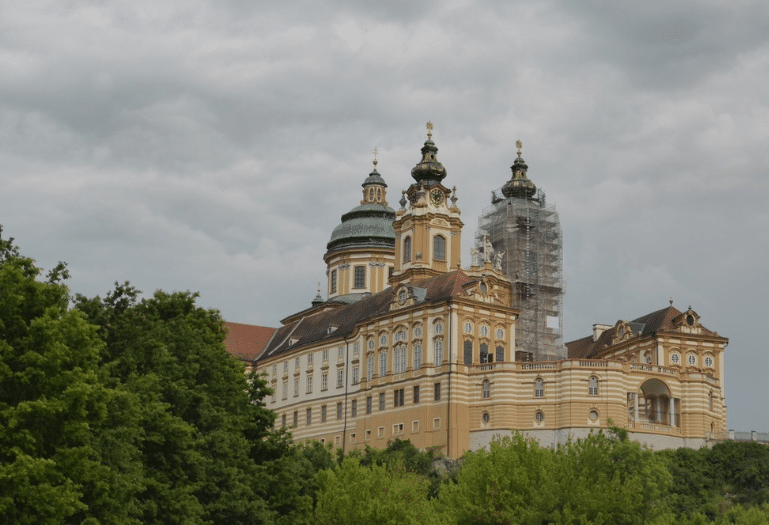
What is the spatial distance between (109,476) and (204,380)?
15831 millimetres

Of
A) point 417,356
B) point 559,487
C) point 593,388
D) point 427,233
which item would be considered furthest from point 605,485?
point 427,233

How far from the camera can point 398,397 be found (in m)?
112

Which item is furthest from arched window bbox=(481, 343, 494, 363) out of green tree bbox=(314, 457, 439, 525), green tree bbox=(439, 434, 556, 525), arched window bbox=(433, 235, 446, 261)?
green tree bbox=(439, 434, 556, 525)

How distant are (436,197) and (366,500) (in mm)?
57942

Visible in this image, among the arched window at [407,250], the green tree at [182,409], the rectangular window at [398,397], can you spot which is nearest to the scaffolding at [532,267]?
the arched window at [407,250]

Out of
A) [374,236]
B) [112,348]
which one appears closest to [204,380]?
[112,348]

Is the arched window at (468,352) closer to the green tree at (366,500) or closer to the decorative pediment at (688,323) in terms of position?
the decorative pediment at (688,323)

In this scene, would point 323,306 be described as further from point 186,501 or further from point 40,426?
point 40,426

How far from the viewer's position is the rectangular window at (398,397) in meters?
111

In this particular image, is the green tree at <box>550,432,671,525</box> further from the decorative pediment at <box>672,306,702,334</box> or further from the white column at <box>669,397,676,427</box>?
the decorative pediment at <box>672,306,702,334</box>

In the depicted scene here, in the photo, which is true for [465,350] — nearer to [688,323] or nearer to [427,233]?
[427,233]

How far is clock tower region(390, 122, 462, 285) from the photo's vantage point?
389ft

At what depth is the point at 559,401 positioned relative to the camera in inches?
4141

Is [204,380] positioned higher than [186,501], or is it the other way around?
[204,380]
